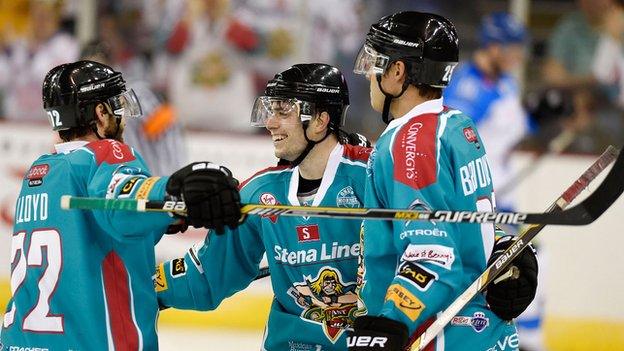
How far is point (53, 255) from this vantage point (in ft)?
10.4

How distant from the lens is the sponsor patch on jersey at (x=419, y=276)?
285cm

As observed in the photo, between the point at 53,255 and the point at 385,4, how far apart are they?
14.1 feet

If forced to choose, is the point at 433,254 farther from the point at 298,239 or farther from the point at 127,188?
the point at 127,188

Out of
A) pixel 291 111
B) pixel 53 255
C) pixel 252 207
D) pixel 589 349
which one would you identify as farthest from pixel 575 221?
pixel 589 349

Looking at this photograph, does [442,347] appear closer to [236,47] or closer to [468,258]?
[468,258]

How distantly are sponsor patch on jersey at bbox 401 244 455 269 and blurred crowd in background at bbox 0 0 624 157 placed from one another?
160 inches

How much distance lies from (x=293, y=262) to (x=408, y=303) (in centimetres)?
67

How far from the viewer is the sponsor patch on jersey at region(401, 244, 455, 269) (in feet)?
9.39

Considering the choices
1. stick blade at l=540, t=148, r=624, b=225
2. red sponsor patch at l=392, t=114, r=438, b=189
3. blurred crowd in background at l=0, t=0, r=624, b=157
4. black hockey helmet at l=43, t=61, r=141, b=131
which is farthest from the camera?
blurred crowd in background at l=0, t=0, r=624, b=157

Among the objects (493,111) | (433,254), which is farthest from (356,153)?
(493,111)

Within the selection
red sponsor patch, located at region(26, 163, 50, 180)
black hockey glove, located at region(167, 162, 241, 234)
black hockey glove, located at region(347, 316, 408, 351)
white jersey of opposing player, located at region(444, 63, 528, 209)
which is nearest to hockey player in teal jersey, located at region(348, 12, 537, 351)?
black hockey glove, located at region(347, 316, 408, 351)

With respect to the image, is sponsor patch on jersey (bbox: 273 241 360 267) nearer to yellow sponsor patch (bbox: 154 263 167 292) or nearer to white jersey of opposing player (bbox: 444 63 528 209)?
yellow sponsor patch (bbox: 154 263 167 292)

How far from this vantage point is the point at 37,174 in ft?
10.6

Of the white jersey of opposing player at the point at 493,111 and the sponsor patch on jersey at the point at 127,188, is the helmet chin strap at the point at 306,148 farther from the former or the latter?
the white jersey of opposing player at the point at 493,111
